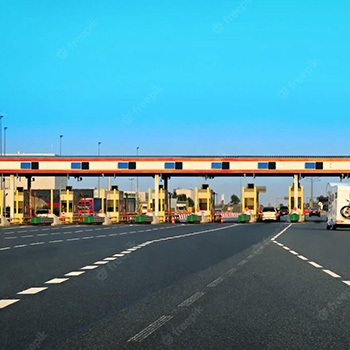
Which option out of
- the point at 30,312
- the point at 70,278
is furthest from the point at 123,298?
the point at 70,278

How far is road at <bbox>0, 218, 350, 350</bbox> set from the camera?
257 inches

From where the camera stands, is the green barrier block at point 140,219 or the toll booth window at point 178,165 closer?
the green barrier block at point 140,219

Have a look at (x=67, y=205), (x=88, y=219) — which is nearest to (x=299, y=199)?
(x=88, y=219)

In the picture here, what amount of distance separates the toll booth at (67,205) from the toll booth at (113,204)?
350cm

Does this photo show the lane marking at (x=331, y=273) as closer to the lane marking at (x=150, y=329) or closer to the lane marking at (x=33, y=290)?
the lane marking at (x=33, y=290)

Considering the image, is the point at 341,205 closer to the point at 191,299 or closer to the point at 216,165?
the point at 216,165

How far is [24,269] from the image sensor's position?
1411cm

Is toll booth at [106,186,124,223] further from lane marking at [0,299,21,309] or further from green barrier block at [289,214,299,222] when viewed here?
lane marking at [0,299,21,309]

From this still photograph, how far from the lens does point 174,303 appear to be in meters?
8.92

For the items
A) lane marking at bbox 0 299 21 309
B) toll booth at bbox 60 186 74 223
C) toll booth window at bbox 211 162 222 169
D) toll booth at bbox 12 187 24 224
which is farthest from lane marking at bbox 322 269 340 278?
toll booth at bbox 12 187 24 224

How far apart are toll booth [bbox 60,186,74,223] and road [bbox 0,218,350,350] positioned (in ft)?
141

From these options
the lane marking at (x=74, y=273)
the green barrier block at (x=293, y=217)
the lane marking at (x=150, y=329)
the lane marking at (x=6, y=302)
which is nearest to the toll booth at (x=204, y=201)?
the green barrier block at (x=293, y=217)

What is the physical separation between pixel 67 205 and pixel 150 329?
52506 millimetres

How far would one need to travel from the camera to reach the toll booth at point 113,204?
6194 cm
